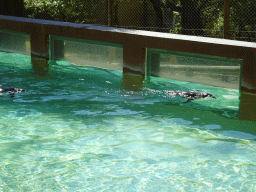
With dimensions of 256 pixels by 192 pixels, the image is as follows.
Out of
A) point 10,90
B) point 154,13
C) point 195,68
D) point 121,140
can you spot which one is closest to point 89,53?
point 10,90

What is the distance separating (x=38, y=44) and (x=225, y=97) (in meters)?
5.52

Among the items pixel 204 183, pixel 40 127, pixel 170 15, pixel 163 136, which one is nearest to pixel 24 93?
pixel 40 127

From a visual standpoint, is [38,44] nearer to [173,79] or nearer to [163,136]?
[173,79]

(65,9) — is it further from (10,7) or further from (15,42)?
(15,42)

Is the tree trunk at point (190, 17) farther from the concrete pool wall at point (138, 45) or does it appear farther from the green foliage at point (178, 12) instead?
the concrete pool wall at point (138, 45)

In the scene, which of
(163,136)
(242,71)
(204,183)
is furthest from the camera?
(242,71)

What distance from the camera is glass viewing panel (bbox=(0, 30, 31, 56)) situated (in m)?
11.2

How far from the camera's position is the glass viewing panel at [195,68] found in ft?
24.9

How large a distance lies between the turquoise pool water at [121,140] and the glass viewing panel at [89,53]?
1283mm

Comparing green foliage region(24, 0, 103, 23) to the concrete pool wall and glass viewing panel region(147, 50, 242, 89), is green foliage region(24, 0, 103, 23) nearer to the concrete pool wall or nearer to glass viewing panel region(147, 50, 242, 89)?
the concrete pool wall

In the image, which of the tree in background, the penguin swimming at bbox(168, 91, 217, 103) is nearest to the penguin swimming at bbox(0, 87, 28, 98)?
the penguin swimming at bbox(168, 91, 217, 103)

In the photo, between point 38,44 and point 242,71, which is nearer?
point 242,71

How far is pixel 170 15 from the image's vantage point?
14766 mm

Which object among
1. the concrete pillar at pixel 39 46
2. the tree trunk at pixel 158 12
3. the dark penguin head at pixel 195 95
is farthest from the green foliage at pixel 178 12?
the concrete pillar at pixel 39 46
